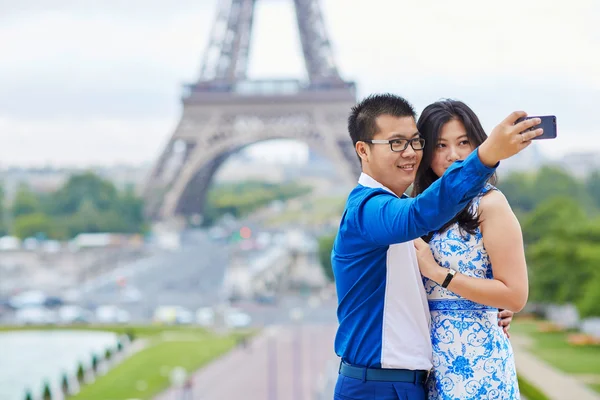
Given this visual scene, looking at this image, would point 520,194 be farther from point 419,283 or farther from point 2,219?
point 419,283

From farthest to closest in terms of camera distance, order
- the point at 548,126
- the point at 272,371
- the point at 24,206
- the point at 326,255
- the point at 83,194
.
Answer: the point at 24,206, the point at 83,194, the point at 326,255, the point at 272,371, the point at 548,126

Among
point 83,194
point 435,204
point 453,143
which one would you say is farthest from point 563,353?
point 83,194

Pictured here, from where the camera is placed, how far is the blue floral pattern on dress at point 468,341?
94.7 inches

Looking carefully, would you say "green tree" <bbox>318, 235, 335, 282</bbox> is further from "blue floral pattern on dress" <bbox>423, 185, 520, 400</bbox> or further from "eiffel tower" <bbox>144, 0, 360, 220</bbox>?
"blue floral pattern on dress" <bbox>423, 185, 520, 400</bbox>

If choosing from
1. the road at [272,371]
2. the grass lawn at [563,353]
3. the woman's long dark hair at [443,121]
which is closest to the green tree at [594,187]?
the grass lawn at [563,353]

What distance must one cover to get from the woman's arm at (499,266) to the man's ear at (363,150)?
323 millimetres

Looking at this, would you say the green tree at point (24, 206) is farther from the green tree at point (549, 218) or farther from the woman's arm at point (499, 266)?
the woman's arm at point (499, 266)

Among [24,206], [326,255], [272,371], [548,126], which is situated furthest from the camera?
[24,206]

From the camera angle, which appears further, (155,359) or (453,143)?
(155,359)

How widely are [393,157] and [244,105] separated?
2953 centimetres

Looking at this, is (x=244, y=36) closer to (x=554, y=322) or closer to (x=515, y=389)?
(x=554, y=322)

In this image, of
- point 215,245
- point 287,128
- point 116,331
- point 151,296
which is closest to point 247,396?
point 116,331

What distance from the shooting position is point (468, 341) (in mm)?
2426

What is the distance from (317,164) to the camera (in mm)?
110938
